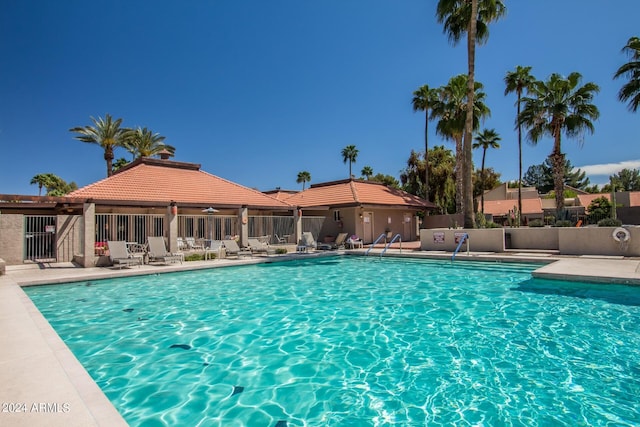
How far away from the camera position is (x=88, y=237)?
47.7ft

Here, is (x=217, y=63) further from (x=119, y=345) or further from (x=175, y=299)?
(x=119, y=345)

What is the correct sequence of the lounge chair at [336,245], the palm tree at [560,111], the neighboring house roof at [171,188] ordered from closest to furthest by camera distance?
the neighboring house roof at [171,188]
the lounge chair at [336,245]
the palm tree at [560,111]

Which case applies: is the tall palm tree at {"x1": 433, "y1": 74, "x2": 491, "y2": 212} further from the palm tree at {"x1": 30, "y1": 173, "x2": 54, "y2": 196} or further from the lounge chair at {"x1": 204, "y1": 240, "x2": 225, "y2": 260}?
the palm tree at {"x1": 30, "y1": 173, "x2": 54, "y2": 196}

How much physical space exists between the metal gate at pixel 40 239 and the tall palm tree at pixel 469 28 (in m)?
21.5

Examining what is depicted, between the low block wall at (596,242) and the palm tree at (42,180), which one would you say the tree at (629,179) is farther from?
the palm tree at (42,180)

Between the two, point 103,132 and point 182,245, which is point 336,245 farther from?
point 103,132

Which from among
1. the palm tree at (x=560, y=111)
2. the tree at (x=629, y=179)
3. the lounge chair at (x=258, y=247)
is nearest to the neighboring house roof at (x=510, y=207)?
the palm tree at (x=560, y=111)

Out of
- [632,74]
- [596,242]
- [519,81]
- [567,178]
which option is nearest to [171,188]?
[596,242]

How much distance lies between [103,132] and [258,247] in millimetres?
21592

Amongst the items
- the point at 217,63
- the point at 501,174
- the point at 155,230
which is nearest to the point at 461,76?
the point at 217,63

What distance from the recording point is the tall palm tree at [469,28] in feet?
63.7

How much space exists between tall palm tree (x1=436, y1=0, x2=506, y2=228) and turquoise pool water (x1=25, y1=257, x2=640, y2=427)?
31.5ft

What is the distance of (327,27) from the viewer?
19.2 metres

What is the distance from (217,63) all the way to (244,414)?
22132mm
